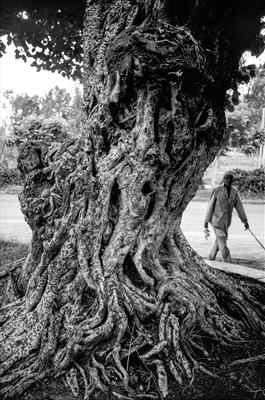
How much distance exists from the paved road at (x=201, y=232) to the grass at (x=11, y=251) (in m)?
0.73

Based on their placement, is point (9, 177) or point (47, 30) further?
point (9, 177)

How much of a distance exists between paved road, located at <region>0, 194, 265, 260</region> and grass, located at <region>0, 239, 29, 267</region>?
734 millimetres

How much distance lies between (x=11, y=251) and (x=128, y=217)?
5.26m

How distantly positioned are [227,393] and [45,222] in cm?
206

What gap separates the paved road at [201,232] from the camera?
902cm

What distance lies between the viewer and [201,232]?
442 inches

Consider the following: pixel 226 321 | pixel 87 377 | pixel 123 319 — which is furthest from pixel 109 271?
pixel 226 321

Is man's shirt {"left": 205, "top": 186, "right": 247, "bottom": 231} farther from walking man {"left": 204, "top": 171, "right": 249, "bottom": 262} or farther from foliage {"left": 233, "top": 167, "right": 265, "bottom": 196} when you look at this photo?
foliage {"left": 233, "top": 167, "right": 265, "bottom": 196}

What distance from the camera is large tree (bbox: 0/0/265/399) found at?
2.97 m

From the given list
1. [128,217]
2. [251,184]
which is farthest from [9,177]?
[128,217]

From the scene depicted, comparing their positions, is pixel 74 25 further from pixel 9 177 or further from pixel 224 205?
pixel 9 177

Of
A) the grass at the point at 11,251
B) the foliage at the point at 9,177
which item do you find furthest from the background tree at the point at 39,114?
the grass at the point at 11,251

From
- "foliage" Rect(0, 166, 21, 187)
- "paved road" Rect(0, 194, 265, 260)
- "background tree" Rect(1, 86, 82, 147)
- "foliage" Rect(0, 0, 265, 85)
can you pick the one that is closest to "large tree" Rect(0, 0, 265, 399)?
"foliage" Rect(0, 0, 265, 85)

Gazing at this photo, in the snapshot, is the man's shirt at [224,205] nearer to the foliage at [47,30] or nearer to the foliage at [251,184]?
the foliage at [47,30]
